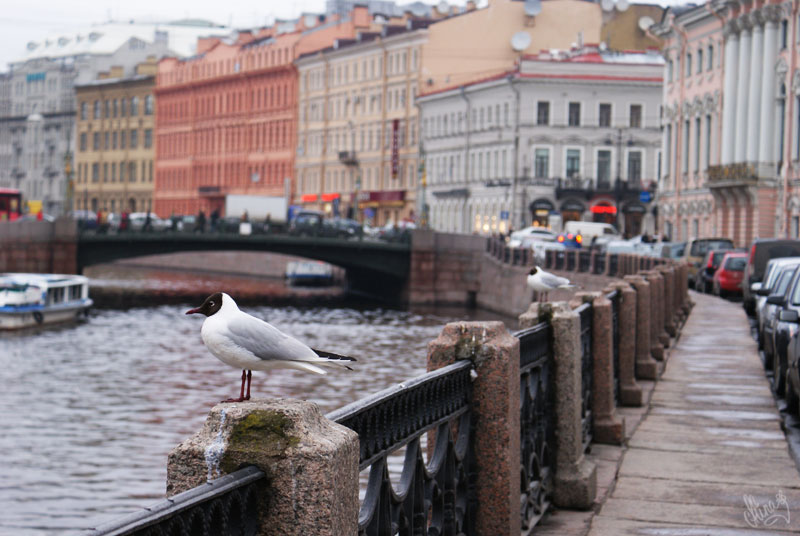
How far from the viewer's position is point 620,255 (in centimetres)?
4425

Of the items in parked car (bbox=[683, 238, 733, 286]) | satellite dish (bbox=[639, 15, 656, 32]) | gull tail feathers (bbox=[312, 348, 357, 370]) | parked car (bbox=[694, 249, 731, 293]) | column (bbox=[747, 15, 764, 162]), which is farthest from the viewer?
satellite dish (bbox=[639, 15, 656, 32])

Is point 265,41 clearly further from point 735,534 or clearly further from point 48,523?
point 735,534

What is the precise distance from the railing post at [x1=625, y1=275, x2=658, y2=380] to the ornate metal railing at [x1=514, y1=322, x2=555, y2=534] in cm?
672

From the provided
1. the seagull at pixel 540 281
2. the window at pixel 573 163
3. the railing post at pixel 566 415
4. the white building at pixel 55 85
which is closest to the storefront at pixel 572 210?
the window at pixel 573 163

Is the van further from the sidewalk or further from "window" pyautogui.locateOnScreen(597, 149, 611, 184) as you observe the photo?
the sidewalk

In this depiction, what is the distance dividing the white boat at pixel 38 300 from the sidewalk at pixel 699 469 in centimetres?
3595

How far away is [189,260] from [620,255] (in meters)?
48.3

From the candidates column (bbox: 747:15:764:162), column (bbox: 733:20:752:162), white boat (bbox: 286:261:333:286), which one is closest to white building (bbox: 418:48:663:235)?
white boat (bbox: 286:261:333:286)

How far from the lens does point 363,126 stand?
94.7 m

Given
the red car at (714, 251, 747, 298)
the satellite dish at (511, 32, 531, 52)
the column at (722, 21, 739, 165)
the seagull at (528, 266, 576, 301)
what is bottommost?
the red car at (714, 251, 747, 298)

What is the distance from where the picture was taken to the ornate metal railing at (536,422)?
7645 mm

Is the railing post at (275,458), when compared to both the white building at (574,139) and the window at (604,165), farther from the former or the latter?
the window at (604,165)

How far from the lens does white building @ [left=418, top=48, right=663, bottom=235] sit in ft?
249

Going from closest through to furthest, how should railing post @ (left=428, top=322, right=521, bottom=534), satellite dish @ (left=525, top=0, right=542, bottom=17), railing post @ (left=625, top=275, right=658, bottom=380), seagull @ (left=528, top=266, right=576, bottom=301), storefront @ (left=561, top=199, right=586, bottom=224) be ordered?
railing post @ (left=428, top=322, right=521, bottom=534) < railing post @ (left=625, top=275, right=658, bottom=380) < seagull @ (left=528, top=266, right=576, bottom=301) < storefront @ (left=561, top=199, right=586, bottom=224) < satellite dish @ (left=525, top=0, right=542, bottom=17)
